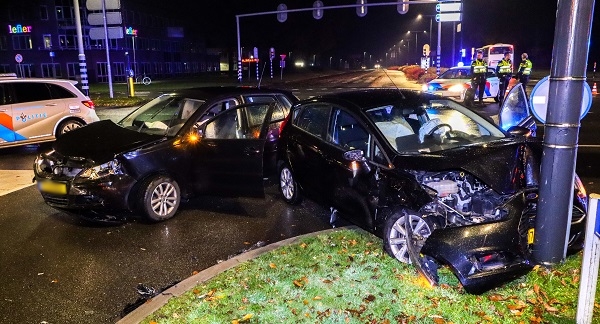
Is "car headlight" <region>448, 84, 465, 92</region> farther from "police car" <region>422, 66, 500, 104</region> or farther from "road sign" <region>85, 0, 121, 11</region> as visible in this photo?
"road sign" <region>85, 0, 121, 11</region>

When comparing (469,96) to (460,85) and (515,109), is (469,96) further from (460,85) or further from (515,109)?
(515,109)

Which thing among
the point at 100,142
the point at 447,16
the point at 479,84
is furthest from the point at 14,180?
the point at 447,16

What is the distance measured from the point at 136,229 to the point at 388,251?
334 centimetres

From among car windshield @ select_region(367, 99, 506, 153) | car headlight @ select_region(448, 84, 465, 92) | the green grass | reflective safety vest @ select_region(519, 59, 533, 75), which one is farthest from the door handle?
reflective safety vest @ select_region(519, 59, 533, 75)

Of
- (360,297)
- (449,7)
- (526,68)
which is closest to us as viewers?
(360,297)

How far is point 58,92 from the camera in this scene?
12086 millimetres

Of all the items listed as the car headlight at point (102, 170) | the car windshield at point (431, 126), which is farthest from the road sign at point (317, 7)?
the car headlight at point (102, 170)

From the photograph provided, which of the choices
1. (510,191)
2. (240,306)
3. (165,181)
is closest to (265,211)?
(165,181)

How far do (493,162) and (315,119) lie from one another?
8.06 ft

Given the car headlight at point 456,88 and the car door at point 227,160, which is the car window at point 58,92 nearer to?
the car door at point 227,160

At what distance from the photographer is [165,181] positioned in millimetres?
6691

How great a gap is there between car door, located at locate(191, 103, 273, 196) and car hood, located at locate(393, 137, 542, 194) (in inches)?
92.5

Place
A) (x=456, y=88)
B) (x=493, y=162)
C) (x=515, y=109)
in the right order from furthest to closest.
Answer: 1. (x=456, y=88)
2. (x=515, y=109)
3. (x=493, y=162)

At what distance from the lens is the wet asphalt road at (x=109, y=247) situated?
15.1 feet
